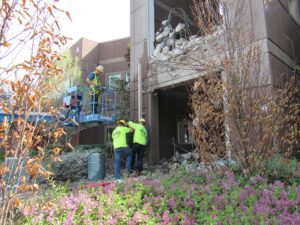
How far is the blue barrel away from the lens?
8609 millimetres

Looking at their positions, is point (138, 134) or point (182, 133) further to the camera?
point (182, 133)

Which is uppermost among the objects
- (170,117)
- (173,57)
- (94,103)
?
(173,57)

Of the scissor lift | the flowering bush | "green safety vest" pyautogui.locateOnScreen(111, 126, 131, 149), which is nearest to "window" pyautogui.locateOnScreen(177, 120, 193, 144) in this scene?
the scissor lift

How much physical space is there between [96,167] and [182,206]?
4.90m

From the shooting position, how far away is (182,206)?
13.7ft

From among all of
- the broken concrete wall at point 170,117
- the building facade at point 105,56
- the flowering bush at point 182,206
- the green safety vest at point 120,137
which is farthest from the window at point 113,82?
the flowering bush at point 182,206

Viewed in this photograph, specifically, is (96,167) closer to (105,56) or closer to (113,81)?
(113,81)

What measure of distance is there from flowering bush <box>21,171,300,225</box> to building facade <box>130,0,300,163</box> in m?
2.78

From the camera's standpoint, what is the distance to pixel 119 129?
8586 mm

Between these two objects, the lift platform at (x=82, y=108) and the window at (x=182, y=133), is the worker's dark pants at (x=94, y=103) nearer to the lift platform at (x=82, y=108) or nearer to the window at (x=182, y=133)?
the lift platform at (x=82, y=108)

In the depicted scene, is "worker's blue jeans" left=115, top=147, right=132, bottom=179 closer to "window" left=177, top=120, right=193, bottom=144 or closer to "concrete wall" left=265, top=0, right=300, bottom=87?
"concrete wall" left=265, top=0, right=300, bottom=87

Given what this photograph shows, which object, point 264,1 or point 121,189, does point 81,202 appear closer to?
point 121,189

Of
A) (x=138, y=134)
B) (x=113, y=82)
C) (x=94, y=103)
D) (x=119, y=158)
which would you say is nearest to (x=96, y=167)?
(x=119, y=158)

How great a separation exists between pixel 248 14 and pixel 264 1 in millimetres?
554
